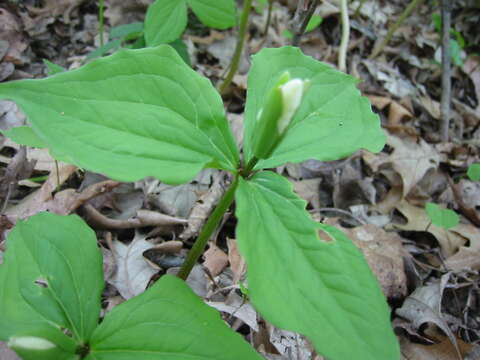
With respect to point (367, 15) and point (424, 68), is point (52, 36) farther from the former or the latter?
point (424, 68)

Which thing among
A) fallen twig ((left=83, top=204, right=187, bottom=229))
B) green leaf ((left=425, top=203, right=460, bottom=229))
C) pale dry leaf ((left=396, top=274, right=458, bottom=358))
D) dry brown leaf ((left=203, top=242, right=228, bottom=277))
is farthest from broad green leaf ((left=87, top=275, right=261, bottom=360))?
green leaf ((left=425, top=203, right=460, bottom=229))

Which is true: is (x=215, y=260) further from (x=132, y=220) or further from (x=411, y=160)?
(x=411, y=160)

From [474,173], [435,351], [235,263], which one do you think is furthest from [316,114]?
[474,173]

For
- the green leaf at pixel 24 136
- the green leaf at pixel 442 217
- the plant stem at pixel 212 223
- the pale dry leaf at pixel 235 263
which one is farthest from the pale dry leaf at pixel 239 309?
the green leaf at pixel 442 217

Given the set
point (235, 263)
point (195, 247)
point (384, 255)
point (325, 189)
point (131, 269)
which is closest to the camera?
point (195, 247)

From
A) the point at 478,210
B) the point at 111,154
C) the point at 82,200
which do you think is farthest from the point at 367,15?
the point at 111,154

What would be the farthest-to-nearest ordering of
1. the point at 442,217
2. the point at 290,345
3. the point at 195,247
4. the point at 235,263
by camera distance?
the point at 442,217
the point at 235,263
the point at 290,345
the point at 195,247
